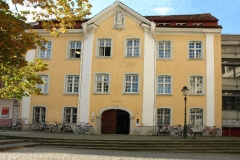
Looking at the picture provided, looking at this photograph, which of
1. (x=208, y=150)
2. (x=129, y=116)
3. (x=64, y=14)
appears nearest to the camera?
(x=64, y=14)

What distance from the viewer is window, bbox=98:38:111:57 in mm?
25156

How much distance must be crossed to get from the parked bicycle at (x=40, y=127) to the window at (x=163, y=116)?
9437mm

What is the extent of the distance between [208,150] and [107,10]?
1477 cm

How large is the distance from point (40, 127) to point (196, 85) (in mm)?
13814

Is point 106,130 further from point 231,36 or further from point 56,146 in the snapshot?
point 231,36

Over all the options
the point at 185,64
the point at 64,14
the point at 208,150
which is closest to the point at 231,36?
the point at 185,64

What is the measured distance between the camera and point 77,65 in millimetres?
25406

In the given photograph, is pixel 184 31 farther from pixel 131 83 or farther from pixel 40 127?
pixel 40 127

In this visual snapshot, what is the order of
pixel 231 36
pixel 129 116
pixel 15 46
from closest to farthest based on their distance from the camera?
pixel 15 46 < pixel 129 116 < pixel 231 36

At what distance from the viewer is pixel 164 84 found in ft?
80.0

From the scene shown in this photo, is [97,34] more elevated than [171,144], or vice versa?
[97,34]

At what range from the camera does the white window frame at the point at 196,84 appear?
79.3 ft

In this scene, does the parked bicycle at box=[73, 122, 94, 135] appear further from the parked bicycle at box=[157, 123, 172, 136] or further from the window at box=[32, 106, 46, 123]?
the parked bicycle at box=[157, 123, 172, 136]

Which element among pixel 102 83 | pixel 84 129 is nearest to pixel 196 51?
pixel 102 83
